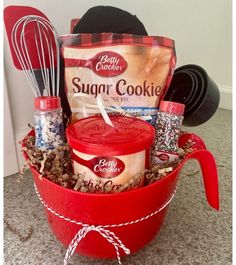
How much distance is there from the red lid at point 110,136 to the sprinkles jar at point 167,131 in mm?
37

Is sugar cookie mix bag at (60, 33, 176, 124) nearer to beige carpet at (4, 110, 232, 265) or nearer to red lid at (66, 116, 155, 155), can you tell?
red lid at (66, 116, 155, 155)

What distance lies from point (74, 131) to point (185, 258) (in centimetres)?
25

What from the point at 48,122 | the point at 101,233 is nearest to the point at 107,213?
the point at 101,233

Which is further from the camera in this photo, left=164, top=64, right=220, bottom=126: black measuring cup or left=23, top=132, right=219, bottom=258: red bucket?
left=164, top=64, right=220, bottom=126: black measuring cup

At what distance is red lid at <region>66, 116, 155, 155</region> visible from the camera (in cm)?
31

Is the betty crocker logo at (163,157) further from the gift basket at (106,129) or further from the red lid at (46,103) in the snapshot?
the red lid at (46,103)

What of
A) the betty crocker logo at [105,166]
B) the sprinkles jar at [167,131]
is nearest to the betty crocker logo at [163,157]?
the sprinkles jar at [167,131]

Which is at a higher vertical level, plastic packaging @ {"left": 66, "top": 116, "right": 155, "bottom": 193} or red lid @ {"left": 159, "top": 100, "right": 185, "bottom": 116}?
red lid @ {"left": 159, "top": 100, "right": 185, "bottom": 116}

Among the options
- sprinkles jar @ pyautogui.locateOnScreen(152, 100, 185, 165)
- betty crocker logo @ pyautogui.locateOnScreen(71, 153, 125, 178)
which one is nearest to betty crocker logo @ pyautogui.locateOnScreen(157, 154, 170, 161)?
sprinkles jar @ pyautogui.locateOnScreen(152, 100, 185, 165)

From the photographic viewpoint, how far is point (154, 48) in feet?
1.38

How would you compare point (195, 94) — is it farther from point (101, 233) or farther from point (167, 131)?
point (101, 233)

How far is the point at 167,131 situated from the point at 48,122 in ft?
0.55

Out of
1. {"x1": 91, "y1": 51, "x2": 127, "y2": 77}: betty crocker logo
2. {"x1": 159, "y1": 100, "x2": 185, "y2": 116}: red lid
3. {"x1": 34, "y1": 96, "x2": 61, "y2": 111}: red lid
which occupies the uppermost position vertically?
{"x1": 91, "y1": 51, "x2": 127, "y2": 77}: betty crocker logo

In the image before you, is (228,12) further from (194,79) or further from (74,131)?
(74,131)
